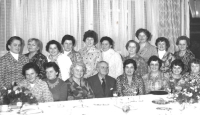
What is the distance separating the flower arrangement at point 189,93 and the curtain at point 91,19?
2742mm

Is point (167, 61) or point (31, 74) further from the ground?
point (167, 61)

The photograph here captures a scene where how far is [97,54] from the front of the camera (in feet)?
13.7

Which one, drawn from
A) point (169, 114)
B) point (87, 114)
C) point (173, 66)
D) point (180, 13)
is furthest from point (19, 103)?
point (180, 13)

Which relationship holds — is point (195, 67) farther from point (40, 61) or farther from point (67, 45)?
point (40, 61)

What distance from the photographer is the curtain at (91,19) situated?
14.7ft

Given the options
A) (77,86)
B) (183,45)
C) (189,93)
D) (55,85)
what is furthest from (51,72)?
(183,45)

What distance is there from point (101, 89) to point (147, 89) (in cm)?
71

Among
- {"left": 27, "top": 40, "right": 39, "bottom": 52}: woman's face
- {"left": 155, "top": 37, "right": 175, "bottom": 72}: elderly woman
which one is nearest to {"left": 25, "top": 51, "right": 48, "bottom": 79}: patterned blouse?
{"left": 27, "top": 40, "right": 39, "bottom": 52}: woman's face

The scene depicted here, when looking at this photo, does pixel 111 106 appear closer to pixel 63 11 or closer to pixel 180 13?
pixel 63 11

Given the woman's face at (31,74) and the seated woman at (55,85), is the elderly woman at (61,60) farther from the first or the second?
the woman's face at (31,74)

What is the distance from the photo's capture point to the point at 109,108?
7.92 feet

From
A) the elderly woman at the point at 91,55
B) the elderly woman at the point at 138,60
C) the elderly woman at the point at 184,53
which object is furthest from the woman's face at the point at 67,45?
the elderly woman at the point at 184,53

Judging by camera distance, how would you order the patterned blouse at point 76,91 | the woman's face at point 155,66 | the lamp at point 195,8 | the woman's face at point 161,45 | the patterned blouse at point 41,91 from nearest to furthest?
the lamp at point 195,8 → the patterned blouse at point 41,91 → the patterned blouse at point 76,91 → the woman's face at point 155,66 → the woman's face at point 161,45

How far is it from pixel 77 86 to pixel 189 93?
147cm
